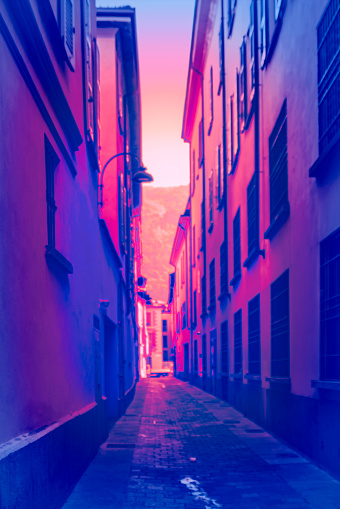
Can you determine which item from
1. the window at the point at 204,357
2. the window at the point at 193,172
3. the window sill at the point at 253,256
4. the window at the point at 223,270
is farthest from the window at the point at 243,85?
the window at the point at 193,172

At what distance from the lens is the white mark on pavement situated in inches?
248

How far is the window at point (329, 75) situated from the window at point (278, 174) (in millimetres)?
2262

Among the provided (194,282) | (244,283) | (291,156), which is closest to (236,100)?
(244,283)

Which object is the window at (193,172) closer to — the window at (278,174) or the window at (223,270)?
the window at (223,270)

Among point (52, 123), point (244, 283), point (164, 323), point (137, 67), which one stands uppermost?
point (137, 67)

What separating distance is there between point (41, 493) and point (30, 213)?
241cm

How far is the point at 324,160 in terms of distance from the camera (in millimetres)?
7688

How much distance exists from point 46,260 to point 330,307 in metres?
3.84

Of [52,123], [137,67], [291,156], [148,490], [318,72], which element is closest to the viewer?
[52,123]

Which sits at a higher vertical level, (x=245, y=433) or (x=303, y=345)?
(x=303, y=345)

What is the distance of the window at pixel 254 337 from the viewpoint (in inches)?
535

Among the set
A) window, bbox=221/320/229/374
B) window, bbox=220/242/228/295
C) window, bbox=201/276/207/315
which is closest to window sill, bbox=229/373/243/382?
window, bbox=221/320/229/374

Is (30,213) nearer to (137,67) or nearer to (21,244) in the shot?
(21,244)

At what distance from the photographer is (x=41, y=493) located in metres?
5.07
